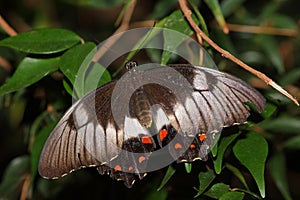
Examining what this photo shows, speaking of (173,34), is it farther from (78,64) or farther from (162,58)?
(78,64)

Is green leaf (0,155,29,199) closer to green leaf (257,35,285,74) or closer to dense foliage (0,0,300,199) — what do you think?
dense foliage (0,0,300,199)

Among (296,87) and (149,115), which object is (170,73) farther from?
→ (296,87)

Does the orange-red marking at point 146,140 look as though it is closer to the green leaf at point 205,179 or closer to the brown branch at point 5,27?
the green leaf at point 205,179

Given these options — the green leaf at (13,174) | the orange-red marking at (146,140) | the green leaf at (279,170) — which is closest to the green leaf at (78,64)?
the orange-red marking at (146,140)

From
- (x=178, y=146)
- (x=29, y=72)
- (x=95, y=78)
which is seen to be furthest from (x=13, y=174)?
(x=178, y=146)

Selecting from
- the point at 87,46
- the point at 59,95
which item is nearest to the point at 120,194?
the point at 59,95
